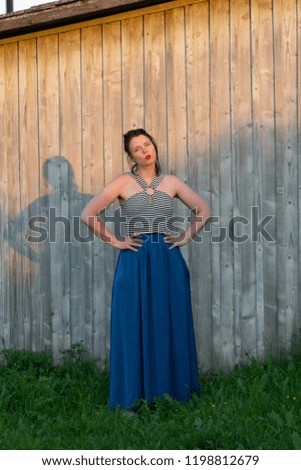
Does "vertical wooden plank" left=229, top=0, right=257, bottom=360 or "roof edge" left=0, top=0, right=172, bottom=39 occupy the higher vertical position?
"roof edge" left=0, top=0, right=172, bottom=39

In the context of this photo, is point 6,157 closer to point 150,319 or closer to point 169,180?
point 169,180

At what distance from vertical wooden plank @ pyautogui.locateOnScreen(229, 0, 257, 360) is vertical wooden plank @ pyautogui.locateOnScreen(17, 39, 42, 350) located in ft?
6.66

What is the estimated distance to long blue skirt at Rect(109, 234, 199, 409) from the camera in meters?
5.73

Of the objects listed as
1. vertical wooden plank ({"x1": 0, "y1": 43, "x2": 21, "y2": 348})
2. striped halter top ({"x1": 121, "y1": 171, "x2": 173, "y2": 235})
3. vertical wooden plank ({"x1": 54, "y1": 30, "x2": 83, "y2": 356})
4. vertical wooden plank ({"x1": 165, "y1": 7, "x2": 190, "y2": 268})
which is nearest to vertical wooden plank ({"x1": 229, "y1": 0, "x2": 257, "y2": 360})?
vertical wooden plank ({"x1": 165, "y1": 7, "x2": 190, "y2": 268})

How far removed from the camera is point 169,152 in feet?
22.6

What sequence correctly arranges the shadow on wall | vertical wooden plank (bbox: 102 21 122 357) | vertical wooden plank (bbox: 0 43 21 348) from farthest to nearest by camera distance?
1. vertical wooden plank (bbox: 0 43 21 348)
2. the shadow on wall
3. vertical wooden plank (bbox: 102 21 122 357)

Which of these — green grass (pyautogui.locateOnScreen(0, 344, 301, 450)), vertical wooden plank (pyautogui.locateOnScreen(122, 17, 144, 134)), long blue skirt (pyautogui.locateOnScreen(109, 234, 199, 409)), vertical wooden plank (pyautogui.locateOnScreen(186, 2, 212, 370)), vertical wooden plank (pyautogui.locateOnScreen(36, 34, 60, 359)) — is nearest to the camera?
green grass (pyautogui.locateOnScreen(0, 344, 301, 450))

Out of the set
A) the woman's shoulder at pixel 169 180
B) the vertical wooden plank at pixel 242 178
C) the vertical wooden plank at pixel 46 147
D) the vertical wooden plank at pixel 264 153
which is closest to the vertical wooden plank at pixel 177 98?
the vertical wooden plank at pixel 242 178

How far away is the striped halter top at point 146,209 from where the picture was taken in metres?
5.74

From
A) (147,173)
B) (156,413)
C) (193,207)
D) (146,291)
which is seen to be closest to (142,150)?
(147,173)

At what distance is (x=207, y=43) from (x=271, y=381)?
2.74 m

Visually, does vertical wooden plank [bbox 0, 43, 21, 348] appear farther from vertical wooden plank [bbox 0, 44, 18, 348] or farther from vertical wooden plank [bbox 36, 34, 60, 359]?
vertical wooden plank [bbox 36, 34, 60, 359]

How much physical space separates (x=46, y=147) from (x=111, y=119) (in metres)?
0.76

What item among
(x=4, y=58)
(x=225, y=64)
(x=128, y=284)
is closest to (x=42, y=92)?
(x=4, y=58)
